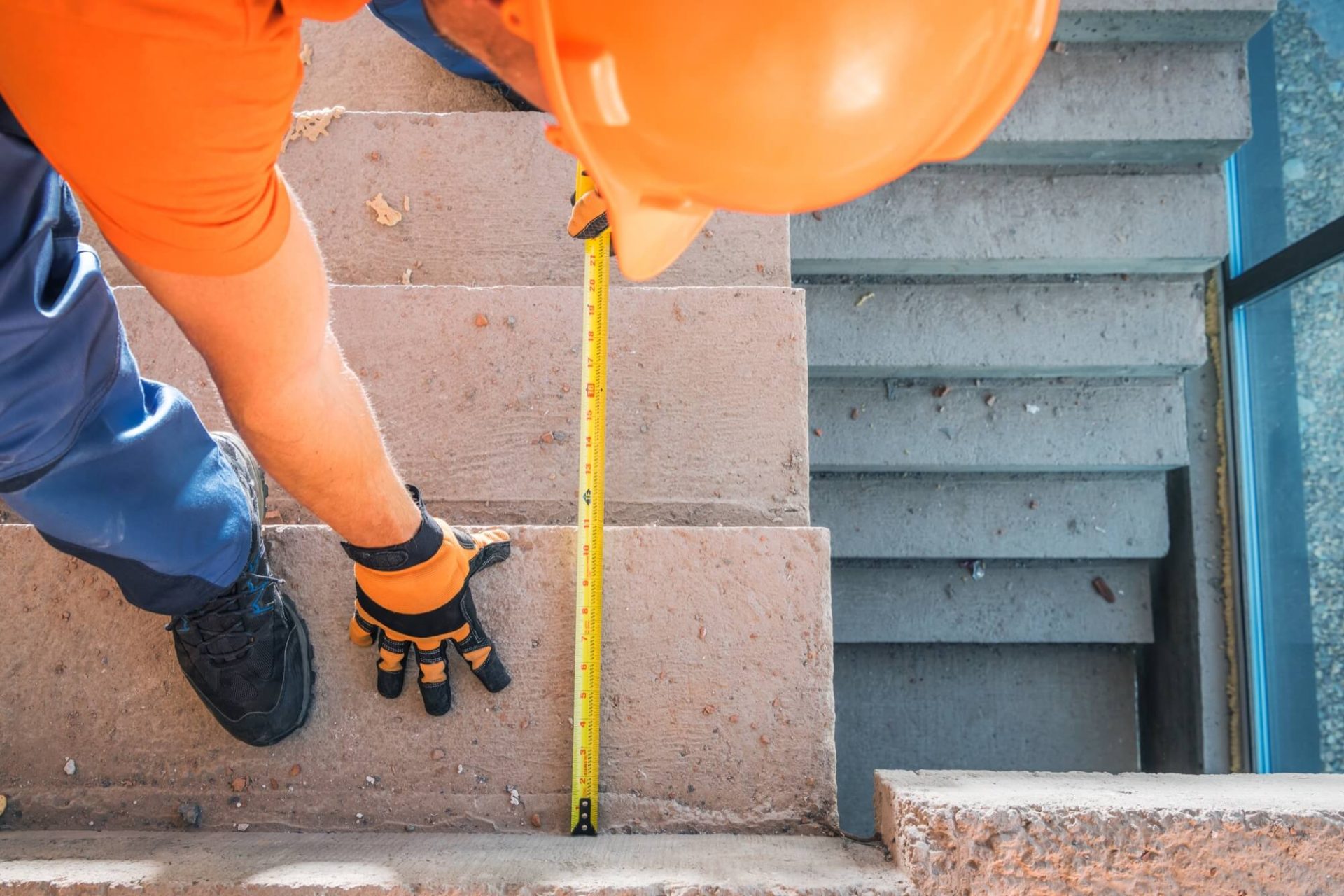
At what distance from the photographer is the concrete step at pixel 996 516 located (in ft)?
11.5

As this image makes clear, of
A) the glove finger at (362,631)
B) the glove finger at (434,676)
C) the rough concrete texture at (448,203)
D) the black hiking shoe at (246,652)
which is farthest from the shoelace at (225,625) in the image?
the rough concrete texture at (448,203)

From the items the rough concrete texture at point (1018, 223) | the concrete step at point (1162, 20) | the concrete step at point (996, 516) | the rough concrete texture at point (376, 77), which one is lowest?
the concrete step at point (996, 516)

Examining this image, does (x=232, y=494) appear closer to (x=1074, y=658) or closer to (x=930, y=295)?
(x=930, y=295)

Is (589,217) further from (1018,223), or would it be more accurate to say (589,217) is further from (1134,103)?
(1134,103)

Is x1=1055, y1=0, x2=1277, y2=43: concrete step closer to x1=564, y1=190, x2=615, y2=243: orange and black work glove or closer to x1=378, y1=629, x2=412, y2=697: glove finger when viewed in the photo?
x1=564, y1=190, x2=615, y2=243: orange and black work glove

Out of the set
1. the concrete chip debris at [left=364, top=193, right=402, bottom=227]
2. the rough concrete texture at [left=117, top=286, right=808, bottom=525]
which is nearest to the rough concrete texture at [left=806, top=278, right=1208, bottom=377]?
the rough concrete texture at [left=117, top=286, right=808, bottom=525]

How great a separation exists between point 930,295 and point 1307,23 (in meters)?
1.49

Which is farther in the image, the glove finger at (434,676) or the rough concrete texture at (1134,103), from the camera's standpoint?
the rough concrete texture at (1134,103)

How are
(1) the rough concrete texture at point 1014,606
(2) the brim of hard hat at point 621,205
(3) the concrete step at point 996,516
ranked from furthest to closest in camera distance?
(1) the rough concrete texture at point 1014,606, (3) the concrete step at point 996,516, (2) the brim of hard hat at point 621,205

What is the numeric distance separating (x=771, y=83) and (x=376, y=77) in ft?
7.69

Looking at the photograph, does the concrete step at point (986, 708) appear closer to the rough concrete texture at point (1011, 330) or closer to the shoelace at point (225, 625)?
the rough concrete texture at point (1011, 330)

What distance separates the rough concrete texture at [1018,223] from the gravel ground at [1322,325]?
273mm

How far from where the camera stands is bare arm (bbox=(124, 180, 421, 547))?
1.15 m

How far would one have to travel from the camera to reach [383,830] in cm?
177
